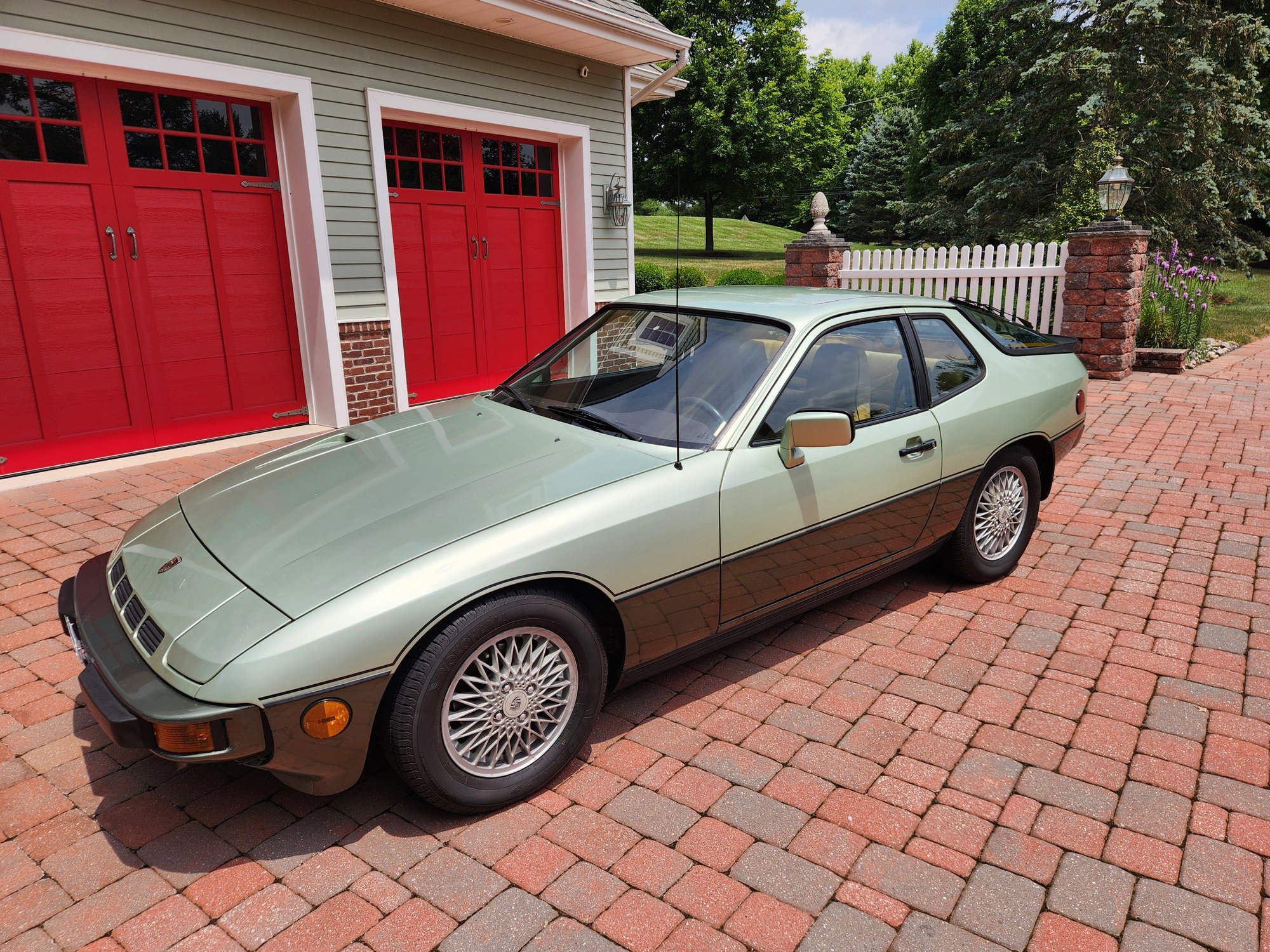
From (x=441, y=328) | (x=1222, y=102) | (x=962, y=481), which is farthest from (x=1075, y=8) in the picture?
(x=962, y=481)

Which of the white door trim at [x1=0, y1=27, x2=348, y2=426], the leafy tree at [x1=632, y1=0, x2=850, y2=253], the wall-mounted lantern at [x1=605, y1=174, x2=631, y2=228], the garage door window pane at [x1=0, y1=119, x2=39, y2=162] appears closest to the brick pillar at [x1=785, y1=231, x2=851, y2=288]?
the wall-mounted lantern at [x1=605, y1=174, x2=631, y2=228]

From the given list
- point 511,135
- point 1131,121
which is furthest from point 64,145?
point 1131,121

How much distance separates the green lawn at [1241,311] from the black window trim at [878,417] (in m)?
12.2

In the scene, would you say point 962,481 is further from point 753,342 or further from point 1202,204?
point 1202,204

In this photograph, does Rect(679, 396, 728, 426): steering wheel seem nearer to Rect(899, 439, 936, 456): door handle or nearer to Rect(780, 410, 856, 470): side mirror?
Rect(780, 410, 856, 470): side mirror

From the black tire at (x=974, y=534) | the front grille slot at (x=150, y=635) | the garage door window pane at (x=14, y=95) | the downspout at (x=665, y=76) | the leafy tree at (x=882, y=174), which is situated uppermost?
the leafy tree at (x=882, y=174)

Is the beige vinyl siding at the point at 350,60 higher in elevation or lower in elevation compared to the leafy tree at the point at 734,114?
lower

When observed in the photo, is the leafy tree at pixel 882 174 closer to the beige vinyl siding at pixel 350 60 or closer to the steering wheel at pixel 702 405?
the beige vinyl siding at pixel 350 60

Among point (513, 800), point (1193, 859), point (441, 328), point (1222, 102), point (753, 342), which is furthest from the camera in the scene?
point (1222, 102)

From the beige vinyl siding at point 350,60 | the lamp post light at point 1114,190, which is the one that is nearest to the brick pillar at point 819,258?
the lamp post light at point 1114,190

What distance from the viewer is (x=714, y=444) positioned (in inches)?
118

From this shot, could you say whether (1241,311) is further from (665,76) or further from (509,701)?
Result: (509,701)

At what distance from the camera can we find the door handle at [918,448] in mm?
3549

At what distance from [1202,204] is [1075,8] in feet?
16.7
